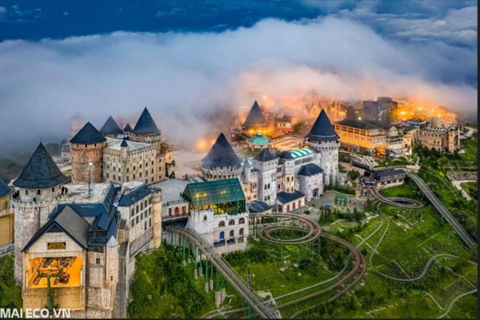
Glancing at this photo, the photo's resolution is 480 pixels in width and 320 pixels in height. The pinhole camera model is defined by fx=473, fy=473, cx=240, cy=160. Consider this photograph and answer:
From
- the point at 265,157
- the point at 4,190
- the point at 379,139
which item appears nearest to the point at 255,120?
the point at 379,139

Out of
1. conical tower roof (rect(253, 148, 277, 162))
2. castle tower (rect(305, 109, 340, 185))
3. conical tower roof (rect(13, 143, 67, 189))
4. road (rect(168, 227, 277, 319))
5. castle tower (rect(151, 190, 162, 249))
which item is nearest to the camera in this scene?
conical tower roof (rect(13, 143, 67, 189))

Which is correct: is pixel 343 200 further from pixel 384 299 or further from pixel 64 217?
pixel 64 217

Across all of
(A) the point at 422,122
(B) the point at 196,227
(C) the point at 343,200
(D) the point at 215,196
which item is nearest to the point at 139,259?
(B) the point at 196,227

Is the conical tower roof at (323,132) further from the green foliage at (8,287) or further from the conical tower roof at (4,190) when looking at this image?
the green foliage at (8,287)

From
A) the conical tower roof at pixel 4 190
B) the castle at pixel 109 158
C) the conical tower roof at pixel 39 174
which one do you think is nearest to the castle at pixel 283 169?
the castle at pixel 109 158

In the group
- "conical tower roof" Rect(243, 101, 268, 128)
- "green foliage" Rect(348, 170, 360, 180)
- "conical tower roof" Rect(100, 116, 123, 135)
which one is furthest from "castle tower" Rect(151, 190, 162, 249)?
"conical tower roof" Rect(243, 101, 268, 128)

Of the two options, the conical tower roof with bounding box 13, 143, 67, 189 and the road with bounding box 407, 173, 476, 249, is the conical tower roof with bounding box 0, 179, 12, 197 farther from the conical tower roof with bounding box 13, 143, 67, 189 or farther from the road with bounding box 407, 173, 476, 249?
the road with bounding box 407, 173, 476, 249
